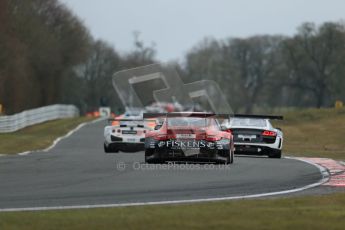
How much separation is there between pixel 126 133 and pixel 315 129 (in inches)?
999

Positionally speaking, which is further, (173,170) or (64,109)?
(64,109)

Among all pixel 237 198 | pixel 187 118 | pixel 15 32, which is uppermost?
pixel 15 32

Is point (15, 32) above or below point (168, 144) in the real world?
above

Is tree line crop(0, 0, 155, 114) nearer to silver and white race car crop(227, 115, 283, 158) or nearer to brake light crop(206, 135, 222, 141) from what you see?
silver and white race car crop(227, 115, 283, 158)

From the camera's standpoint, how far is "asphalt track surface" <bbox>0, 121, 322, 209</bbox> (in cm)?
1184

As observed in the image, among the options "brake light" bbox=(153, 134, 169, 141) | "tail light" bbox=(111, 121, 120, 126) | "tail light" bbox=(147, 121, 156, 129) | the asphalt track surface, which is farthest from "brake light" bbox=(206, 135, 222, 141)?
"tail light" bbox=(111, 121, 120, 126)

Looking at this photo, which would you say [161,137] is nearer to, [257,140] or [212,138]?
[212,138]

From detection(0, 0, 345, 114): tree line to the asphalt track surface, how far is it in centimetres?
3000

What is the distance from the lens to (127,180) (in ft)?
47.3

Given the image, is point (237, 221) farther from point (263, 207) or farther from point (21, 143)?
point (21, 143)

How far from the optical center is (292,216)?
9391 mm

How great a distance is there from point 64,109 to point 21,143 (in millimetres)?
36830

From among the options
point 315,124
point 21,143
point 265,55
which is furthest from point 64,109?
point 265,55

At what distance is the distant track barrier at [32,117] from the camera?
4175 centimetres
